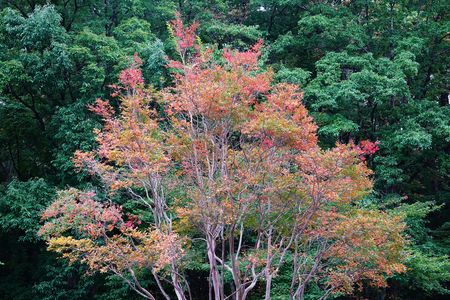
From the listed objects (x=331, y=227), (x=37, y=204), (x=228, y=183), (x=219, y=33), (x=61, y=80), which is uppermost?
(x=219, y=33)

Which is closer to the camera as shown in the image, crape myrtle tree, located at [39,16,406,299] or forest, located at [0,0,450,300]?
crape myrtle tree, located at [39,16,406,299]

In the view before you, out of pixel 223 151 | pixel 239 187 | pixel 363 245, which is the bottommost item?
pixel 363 245

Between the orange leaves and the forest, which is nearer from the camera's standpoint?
the orange leaves

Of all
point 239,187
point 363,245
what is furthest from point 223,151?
point 363,245

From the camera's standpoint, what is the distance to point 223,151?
23.0 feet

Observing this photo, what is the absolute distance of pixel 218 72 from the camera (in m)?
6.99

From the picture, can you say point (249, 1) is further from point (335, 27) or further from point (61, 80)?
point (61, 80)

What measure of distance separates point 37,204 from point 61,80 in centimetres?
266

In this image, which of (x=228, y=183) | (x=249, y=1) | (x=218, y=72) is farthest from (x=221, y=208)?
(x=249, y=1)

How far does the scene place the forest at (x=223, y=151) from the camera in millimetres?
6605

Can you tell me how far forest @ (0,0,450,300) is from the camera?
6.61m

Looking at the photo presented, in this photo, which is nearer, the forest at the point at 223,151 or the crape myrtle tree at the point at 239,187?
the crape myrtle tree at the point at 239,187

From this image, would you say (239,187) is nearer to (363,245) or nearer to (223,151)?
(223,151)

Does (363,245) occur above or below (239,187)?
below
